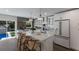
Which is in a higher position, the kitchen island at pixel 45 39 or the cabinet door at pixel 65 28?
the cabinet door at pixel 65 28

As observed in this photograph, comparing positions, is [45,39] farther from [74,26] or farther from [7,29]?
[7,29]

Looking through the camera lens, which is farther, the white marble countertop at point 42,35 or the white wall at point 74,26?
the white marble countertop at point 42,35

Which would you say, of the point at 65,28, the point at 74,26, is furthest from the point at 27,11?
the point at 74,26

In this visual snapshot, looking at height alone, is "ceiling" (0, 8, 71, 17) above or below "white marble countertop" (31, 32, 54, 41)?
above

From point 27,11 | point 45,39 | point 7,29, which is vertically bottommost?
point 45,39

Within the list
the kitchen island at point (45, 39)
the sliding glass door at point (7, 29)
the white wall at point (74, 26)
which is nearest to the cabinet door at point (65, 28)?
the white wall at point (74, 26)

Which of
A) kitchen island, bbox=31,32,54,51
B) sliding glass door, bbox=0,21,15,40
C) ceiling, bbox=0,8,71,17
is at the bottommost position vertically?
kitchen island, bbox=31,32,54,51

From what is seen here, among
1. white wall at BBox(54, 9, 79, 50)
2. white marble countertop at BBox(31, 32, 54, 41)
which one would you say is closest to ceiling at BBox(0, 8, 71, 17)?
white wall at BBox(54, 9, 79, 50)

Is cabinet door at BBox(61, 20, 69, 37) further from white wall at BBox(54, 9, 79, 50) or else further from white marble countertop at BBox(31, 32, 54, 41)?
white marble countertop at BBox(31, 32, 54, 41)

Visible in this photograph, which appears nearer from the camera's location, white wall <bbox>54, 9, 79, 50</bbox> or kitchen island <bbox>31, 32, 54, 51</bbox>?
white wall <bbox>54, 9, 79, 50</bbox>

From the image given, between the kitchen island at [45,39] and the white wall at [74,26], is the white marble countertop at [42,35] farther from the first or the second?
the white wall at [74,26]

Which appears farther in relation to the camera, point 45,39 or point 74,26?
point 45,39

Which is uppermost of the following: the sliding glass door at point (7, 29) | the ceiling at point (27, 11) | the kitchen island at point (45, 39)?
the ceiling at point (27, 11)
